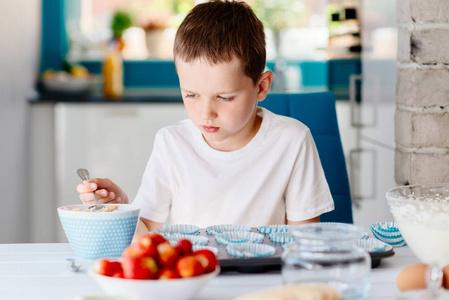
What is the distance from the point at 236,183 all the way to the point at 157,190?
0.61 ft

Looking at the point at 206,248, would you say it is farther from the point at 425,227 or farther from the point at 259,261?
the point at 425,227

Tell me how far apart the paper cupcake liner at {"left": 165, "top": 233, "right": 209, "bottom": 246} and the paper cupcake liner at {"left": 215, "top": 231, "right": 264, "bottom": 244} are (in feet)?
0.08

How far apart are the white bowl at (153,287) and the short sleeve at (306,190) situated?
0.70 metres

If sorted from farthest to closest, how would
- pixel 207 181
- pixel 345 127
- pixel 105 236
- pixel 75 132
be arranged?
pixel 75 132 < pixel 345 127 < pixel 207 181 < pixel 105 236

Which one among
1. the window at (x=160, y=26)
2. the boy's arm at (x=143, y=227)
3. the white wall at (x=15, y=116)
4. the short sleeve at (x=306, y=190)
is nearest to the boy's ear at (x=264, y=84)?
the short sleeve at (x=306, y=190)

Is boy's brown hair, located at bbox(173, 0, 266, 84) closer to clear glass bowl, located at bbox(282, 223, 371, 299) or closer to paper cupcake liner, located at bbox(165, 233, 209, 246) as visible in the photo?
paper cupcake liner, located at bbox(165, 233, 209, 246)

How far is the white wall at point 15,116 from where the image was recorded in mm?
3229

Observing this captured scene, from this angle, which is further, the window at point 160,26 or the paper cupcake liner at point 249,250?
the window at point 160,26

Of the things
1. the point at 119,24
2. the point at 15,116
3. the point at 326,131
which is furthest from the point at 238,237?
the point at 119,24

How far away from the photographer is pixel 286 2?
176 inches

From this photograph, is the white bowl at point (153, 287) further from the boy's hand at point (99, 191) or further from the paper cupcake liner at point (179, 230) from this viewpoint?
the boy's hand at point (99, 191)

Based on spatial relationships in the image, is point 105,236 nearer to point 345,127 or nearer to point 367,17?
point 367,17

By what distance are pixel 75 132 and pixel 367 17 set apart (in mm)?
1671

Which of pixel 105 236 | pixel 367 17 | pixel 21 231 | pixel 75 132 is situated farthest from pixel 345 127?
A: pixel 105 236
